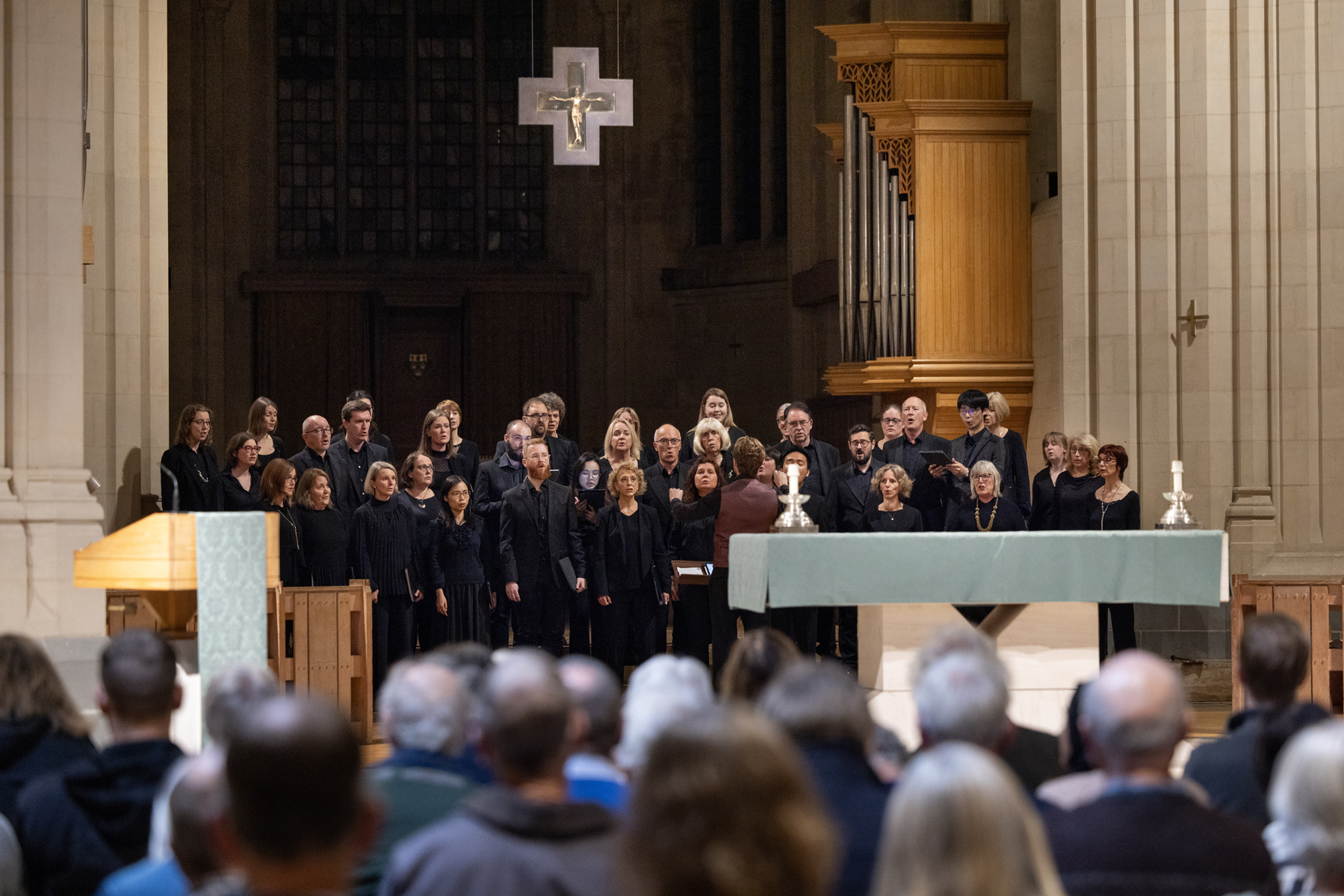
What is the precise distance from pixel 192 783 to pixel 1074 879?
1531 millimetres

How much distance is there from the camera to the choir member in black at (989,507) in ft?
32.7

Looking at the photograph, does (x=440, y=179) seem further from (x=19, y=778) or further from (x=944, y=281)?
(x=19, y=778)

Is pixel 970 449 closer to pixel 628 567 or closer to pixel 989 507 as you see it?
pixel 989 507

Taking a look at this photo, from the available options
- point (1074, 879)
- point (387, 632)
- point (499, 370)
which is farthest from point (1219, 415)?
point (499, 370)

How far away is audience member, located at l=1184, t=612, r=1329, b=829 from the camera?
4070 mm

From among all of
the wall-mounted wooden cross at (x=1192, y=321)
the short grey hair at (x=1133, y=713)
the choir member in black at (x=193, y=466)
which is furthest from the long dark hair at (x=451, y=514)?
the short grey hair at (x=1133, y=713)

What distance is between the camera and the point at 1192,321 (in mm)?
11227

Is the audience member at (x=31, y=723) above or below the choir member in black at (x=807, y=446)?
below

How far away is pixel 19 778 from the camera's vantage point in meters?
4.02

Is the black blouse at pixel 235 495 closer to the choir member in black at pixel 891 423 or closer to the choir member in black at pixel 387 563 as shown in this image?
the choir member in black at pixel 387 563

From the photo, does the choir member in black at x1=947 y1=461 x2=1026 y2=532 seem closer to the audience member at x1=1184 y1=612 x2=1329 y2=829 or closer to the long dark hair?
the long dark hair

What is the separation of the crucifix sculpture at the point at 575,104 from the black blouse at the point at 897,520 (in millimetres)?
4203

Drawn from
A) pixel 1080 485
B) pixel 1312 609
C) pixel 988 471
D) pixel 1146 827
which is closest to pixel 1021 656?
pixel 1312 609

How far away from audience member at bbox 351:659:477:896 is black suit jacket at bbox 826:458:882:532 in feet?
22.8
